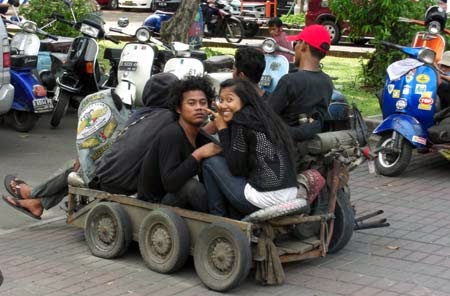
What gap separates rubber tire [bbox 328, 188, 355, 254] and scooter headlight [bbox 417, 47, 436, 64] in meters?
2.88

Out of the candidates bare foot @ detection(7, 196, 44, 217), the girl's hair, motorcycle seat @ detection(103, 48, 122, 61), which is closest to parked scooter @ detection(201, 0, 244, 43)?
motorcycle seat @ detection(103, 48, 122, 61)

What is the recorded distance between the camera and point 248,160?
548cm

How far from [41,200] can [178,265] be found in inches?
65.2

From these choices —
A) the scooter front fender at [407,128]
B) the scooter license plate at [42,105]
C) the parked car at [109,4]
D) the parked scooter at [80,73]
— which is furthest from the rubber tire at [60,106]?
the parked car at [109,4]

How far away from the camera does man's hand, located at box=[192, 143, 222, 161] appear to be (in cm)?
553

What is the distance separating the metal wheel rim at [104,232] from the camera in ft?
19.5

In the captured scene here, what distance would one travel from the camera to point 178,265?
557cm

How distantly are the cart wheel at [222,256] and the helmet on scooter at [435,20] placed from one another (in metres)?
5.45

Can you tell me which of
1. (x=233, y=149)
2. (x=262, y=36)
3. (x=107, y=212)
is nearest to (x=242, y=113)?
(x=233, y=149)

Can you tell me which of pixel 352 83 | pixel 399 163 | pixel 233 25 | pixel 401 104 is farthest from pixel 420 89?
pixel 233 25

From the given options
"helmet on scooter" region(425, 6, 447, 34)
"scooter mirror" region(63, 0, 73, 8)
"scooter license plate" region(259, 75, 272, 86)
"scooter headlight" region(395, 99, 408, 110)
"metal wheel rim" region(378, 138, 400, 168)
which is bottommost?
"metal wheel rim" region(378, 138, 400, 168)

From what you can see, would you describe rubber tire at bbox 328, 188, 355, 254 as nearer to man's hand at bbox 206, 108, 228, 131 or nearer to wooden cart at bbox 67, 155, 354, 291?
wooden cart at bbox 67, 155, 354, 291

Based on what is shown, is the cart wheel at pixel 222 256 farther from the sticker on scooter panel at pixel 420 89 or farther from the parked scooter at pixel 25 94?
the parked scooter at pixel 25 94

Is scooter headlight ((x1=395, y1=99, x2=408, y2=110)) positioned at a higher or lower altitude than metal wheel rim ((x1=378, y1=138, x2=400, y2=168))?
higher
